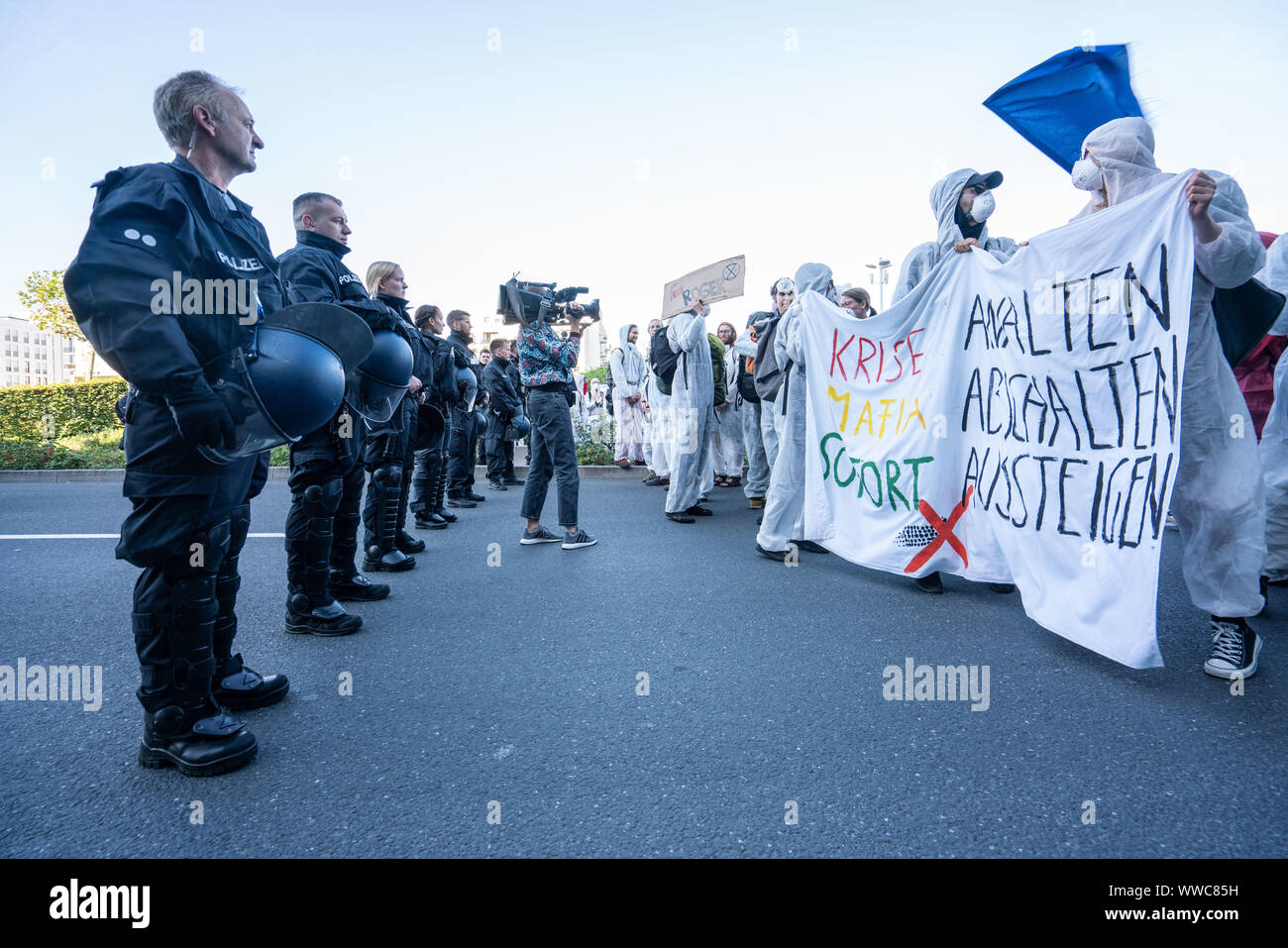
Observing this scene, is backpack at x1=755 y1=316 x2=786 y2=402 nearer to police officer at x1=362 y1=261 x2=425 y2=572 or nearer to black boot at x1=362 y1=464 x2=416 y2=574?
police officer at x1=362 y1=261 x2=425 y2=572

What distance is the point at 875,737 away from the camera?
7.04 feet

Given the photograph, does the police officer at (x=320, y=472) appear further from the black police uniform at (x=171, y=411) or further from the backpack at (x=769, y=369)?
the backpack at (x=769, y=369)

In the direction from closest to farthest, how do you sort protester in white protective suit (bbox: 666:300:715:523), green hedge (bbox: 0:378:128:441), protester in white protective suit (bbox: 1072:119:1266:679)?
1. protester in white protective suit (bbox: 1072:119:1266:679)
2. protester in white protective suit (bbox: 666:300:715:523)
3. green hedge (bbox: 0:378:128:441)

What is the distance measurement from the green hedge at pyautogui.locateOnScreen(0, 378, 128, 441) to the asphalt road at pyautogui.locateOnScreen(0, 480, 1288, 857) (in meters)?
15.4

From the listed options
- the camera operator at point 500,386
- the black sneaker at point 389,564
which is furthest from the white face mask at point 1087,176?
the camera operator at point 500,386

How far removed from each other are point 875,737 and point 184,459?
216 centimetres

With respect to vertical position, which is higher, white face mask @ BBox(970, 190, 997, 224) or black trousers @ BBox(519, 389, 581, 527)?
white face mask @ BBox(970, 190, 997, 224)

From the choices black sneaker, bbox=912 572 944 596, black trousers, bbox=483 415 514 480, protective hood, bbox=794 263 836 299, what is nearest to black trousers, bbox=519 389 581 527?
protective hood, bbox=794 263 836 299

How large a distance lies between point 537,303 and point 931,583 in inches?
133

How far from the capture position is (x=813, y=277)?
506cm

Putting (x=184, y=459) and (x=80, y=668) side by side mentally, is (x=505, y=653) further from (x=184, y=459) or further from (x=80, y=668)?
(x=80, y=668)

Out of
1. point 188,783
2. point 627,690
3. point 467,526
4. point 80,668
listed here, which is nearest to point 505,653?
point 627,690

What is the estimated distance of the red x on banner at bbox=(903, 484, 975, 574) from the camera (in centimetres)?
379
